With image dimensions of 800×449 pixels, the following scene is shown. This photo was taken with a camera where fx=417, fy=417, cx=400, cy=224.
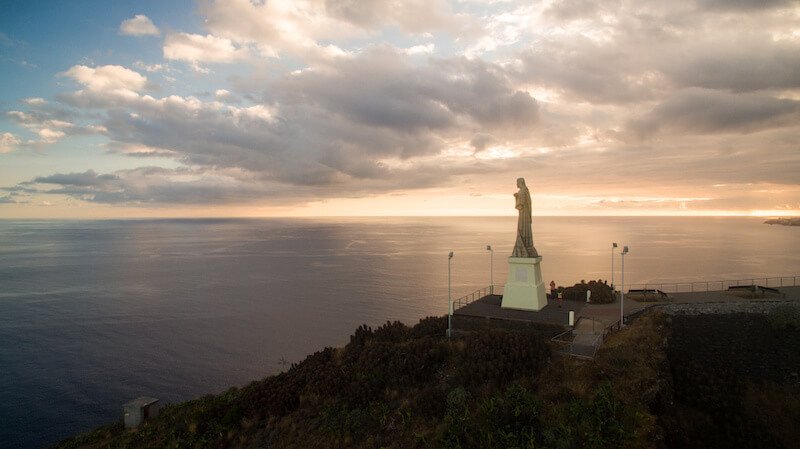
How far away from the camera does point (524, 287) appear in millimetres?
25688

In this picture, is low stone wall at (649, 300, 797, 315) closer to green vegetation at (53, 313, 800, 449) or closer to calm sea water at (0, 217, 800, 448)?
green vegetation at (53, 313, 800, 449)

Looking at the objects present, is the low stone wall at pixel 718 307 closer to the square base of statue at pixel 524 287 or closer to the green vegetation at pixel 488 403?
the green vegetation at pixel 488 403

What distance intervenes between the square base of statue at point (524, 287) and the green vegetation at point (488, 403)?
585 centimetres

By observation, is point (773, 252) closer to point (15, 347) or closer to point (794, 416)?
point (794, 416)

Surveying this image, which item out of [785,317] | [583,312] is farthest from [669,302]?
[785,317]

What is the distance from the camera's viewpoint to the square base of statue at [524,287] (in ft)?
83.5

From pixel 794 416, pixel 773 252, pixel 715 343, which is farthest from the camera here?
pixel 773 252

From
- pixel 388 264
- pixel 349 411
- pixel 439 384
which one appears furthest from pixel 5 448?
pixel 388 264

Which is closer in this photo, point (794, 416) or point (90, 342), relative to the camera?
point (794, 416)

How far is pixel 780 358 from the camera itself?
16.4m

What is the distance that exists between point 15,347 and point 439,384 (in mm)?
43107

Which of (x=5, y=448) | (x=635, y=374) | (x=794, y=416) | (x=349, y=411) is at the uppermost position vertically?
(x=635, y=374)

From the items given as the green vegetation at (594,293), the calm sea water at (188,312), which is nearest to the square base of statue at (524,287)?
the green vegetation at (594,293)

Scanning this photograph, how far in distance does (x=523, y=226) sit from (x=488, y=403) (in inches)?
608
